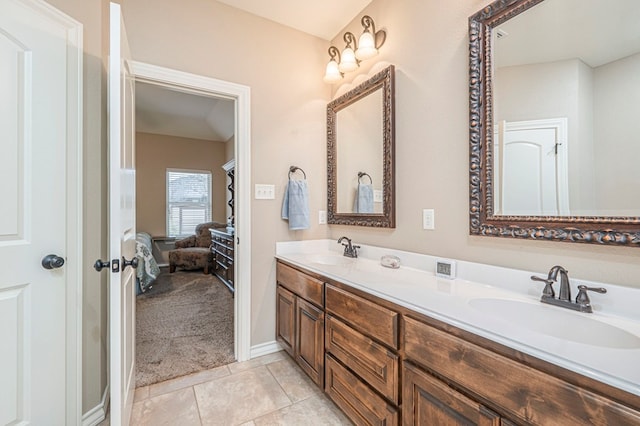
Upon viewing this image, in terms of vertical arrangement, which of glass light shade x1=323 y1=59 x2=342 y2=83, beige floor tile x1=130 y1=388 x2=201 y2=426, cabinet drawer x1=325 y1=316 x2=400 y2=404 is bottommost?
beige floor tile x1=130 y1=388 x2=201 y2=426

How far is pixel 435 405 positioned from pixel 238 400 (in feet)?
4.20

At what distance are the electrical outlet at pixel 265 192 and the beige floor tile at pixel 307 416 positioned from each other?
145cm

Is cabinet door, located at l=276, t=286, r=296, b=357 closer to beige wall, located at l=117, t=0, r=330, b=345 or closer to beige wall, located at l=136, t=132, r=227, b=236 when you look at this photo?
beige wall, located at l=117, t=0, r=330, b=345

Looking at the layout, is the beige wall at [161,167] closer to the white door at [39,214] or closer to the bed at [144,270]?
the bed at [144,270]

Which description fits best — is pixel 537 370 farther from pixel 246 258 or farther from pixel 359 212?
pixel 246 258

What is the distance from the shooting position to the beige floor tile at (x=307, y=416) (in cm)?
157

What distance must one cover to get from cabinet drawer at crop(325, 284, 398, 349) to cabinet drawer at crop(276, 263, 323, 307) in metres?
0.10

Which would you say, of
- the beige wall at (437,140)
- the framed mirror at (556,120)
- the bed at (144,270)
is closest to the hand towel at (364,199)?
the beige wall at (437,140)

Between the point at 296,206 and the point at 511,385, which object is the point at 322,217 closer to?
the point at 296,206

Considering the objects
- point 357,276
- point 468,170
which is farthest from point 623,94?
point 357,276

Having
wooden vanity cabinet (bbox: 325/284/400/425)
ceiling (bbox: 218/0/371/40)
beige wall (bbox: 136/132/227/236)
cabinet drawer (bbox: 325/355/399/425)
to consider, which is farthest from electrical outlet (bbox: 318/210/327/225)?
beige wall (bbox: 136/132/227/236)

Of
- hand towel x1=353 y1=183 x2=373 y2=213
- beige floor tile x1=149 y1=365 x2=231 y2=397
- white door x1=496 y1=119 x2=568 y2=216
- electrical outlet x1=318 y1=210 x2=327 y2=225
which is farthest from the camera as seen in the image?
electrical outlet x1=318 y1=210 x2=327 y2=225

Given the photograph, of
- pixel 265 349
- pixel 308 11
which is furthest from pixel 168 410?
pixel 308 11

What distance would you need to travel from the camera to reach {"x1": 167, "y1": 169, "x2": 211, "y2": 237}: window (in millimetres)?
6062
